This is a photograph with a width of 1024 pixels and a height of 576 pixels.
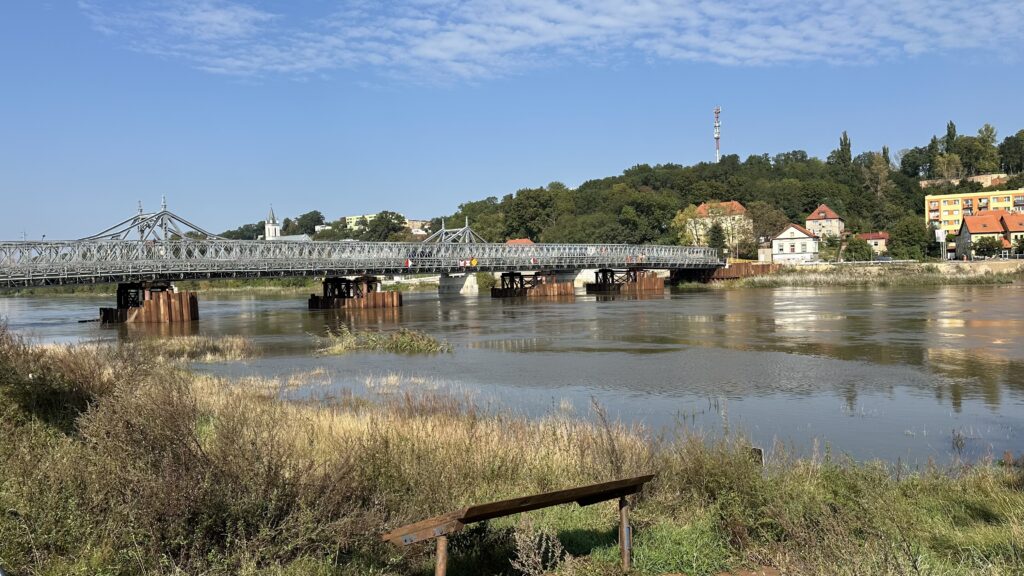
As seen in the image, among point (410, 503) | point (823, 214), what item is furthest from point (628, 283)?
point (410, 503)

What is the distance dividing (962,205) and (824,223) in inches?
1434

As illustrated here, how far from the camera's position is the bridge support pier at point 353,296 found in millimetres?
76438

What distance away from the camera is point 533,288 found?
98.8 m

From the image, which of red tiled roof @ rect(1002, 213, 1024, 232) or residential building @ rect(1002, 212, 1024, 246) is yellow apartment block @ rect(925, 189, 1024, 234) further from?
residential building @ rect(1002, 212, 1024, 246)

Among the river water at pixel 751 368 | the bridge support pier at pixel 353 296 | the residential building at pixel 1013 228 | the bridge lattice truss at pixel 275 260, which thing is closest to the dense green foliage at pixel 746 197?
the residential building at pixel 1013 228

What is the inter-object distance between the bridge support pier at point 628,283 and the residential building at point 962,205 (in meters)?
72.1

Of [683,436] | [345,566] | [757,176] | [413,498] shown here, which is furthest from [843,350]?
[757,176]

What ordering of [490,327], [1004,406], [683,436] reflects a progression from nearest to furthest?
[683,436], [1004,406], [490,327]

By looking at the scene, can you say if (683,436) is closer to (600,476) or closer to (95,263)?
(600,476)

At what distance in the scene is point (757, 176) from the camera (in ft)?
595

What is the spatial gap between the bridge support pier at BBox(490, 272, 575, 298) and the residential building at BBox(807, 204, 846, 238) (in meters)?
58.1

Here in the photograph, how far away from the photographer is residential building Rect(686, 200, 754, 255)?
5123 inches

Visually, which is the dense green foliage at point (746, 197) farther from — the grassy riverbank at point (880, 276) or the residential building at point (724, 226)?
the grassy riverbank at point (880, 276)

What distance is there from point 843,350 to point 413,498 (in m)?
26.5
